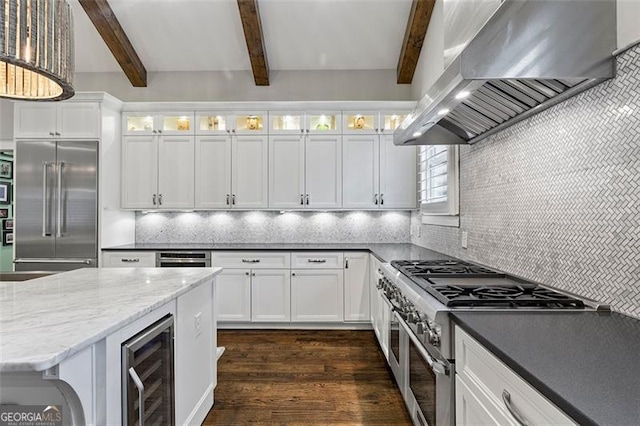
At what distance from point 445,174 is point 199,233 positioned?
122 inches

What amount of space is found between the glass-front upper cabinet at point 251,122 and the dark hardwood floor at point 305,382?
239cm

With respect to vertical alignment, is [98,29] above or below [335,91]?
above

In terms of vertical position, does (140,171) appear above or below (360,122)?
below

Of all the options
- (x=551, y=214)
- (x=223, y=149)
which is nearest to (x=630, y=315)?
(x=551, y=214)

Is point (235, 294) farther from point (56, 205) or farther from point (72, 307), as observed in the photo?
point (72, 307)

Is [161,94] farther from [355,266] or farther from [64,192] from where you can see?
[355,266]

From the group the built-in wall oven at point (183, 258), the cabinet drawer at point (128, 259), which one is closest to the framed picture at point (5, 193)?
the cabinet drawer at point (128, 259)

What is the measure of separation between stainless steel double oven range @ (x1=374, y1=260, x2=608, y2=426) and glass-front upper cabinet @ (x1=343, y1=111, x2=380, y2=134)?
2350 millimetres

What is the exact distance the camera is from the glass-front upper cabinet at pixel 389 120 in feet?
14.5

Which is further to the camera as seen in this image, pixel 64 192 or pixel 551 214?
pixel 64 192

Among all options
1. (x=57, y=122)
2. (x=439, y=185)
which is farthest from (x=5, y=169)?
(x=439, y=185)

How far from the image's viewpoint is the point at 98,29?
13.5 feet

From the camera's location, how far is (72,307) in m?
1.48

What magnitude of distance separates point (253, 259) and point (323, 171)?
1329 millimetres
